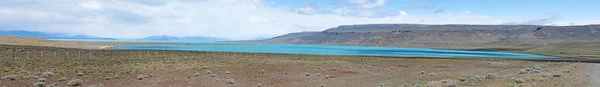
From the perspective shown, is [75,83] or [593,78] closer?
[75,83]

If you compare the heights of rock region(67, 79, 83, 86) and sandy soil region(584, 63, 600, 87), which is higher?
rock region(67, 79, 83, 86)

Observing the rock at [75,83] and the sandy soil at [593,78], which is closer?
the rock at [75,83]

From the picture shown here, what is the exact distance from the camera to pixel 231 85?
26.2 metres

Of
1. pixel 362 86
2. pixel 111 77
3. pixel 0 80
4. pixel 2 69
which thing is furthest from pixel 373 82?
pixel 2 69

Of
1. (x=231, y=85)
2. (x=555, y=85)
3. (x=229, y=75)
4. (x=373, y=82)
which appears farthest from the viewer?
(x=229, y=75)

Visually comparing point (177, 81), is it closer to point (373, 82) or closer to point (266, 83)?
point (266, 83)

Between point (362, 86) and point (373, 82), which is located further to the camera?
point (373, 82)

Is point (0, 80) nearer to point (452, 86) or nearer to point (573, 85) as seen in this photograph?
point (452, 86)

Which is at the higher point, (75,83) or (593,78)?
(75,83)

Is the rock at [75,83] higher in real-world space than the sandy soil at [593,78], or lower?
higher

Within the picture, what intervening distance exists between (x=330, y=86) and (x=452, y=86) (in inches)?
268

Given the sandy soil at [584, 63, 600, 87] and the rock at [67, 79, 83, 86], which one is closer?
the rock at [67, 79, 83, 86]

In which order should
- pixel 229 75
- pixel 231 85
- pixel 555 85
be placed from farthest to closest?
pixel 229 75, pixel 231 85, pixel 555 85

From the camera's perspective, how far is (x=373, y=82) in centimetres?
2878
